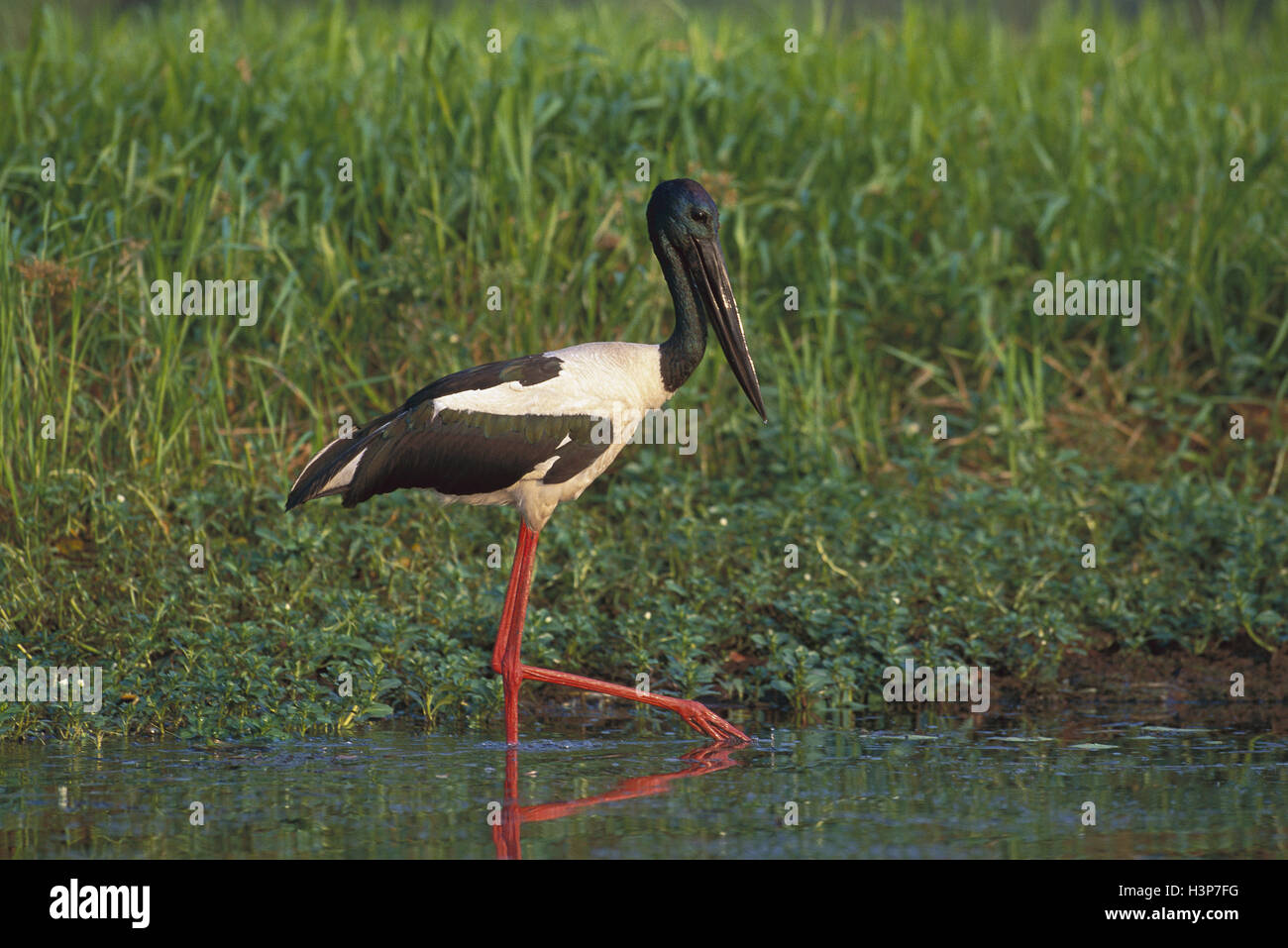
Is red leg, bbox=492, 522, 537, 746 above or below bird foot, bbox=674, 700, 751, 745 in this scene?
above

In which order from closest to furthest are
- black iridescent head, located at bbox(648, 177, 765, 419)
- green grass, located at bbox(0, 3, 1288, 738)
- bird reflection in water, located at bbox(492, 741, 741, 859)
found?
bird reflection in water, located at bbox(492, 741, 741, 859)
black iridescent head, located at bbox(648, 177, 765, 419)
green grass, located at bbox(0, 3, 1288, 738)

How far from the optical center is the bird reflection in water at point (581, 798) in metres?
4.32

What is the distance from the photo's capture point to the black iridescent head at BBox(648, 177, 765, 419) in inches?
230

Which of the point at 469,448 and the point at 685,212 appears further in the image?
the point at 685,212

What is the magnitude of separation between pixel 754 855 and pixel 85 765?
6.61ft

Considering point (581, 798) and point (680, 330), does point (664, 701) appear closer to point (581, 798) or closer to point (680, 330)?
point (581, 798)

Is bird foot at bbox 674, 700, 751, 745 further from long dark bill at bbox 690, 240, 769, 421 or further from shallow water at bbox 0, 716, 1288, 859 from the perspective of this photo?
long dark bill at bbox 690, 240, 769, 421

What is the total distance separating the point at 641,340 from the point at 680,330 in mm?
2180

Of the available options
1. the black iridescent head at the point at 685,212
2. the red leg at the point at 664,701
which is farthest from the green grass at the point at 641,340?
the black iridescent head at the point at 685,212

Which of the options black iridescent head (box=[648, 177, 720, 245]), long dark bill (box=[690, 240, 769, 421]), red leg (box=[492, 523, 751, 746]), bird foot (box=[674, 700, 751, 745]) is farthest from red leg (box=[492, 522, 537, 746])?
black iridescent head (box=[648, 177, 720, 245])

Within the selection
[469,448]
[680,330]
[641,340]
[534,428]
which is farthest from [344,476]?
[641,340]

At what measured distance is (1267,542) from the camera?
6.80m

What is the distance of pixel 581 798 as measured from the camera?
4.70 metres

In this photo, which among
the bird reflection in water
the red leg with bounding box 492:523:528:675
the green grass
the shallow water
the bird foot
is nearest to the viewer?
the shallow water
